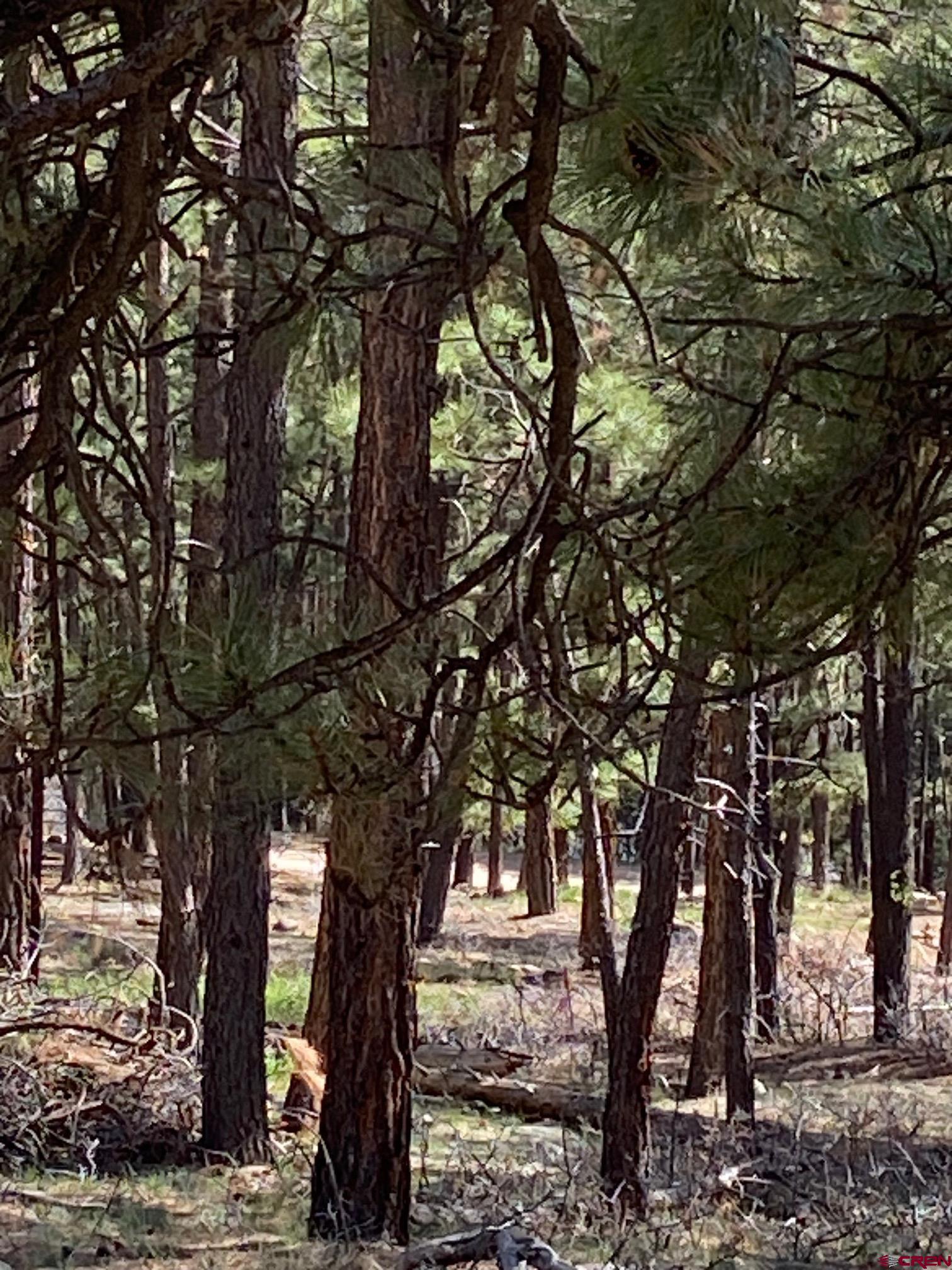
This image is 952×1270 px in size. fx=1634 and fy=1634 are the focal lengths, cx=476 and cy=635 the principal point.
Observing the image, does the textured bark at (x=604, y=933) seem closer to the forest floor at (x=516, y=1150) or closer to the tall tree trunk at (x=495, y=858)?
the forest floor at (x=516, y=1150)

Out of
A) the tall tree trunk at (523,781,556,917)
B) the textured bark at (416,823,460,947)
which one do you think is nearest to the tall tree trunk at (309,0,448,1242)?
the textured bark at (416,823,460,947)

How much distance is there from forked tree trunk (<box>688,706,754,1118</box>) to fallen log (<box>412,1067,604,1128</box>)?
886 millimetres

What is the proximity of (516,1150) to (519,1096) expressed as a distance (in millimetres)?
1483

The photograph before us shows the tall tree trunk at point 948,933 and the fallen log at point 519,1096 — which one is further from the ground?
the tall tree trunk at point 948,933

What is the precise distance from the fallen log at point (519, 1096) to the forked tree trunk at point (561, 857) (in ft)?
55.7

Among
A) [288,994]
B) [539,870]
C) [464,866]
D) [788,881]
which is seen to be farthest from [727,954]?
[464,866]

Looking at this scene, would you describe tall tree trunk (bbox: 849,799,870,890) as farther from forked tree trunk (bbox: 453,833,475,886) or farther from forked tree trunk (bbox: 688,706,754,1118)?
forked tree trunk (bbox: 688,706,754,1118)

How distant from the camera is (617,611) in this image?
8.87 feet

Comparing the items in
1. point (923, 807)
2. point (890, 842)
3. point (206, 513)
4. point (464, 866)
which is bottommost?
point (464, 866)

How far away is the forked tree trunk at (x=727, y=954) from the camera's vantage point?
9969mm

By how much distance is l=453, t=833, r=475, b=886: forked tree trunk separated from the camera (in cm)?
2947

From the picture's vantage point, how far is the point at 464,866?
3073 cm

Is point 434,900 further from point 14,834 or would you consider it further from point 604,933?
point 604,933

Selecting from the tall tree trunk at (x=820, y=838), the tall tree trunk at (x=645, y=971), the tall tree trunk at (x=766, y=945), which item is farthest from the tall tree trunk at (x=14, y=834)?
the tall tree trunk at (x=820, y=838)
